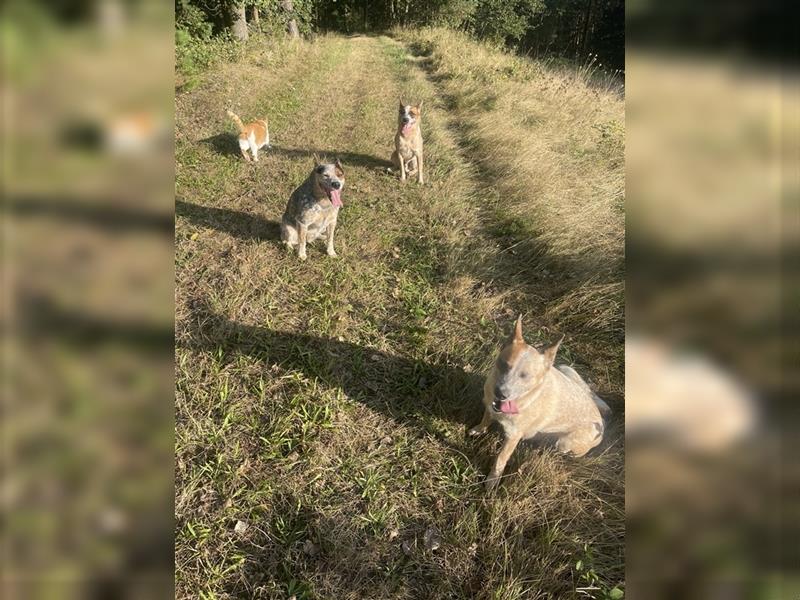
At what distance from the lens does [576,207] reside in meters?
6.70

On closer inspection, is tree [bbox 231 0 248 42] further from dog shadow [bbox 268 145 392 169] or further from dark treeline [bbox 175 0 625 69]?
dog shadow [bbox 268 145 392 169]

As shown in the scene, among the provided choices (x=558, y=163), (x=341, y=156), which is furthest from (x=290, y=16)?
(x=558, y=163)

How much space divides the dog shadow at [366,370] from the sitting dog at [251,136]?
14.0 ft

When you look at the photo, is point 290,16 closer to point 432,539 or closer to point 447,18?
point 447,18

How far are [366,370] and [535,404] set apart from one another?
5.78 feet

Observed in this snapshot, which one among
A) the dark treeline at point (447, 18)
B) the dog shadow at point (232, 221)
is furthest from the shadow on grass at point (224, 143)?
the dark treeline at point (447, 18)

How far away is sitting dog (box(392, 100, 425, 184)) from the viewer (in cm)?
763

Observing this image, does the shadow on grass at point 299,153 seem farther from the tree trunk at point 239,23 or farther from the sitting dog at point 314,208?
the tree trunk at point 239,23

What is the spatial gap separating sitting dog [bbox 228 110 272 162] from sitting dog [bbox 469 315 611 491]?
260 inches

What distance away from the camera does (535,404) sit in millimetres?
3340

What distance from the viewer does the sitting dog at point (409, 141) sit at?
301 inches
